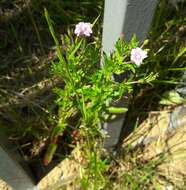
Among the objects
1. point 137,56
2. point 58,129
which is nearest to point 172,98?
point 58,129

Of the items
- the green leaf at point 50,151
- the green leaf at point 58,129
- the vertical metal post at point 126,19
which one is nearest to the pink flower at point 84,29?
the vertical metal post at point 126,19

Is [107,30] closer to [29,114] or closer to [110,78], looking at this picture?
[110,78]

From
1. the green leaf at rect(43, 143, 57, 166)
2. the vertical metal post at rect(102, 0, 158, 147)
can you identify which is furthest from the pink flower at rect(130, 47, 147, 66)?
the green leaf at rect(43, 143, 57, 166)

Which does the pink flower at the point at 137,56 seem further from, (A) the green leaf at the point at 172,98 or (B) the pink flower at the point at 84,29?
(A) the green leaf at the point at 172,98

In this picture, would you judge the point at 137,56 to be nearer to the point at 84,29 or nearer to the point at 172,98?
the point at 84,29

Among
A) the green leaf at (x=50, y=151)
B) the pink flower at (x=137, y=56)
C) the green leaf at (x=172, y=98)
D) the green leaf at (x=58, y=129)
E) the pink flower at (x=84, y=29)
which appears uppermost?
the pink flower at (x=84, y=29)

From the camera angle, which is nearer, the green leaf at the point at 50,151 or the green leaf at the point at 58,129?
the green leaf at the point at 58,129

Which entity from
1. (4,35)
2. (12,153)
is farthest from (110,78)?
(4,35)
